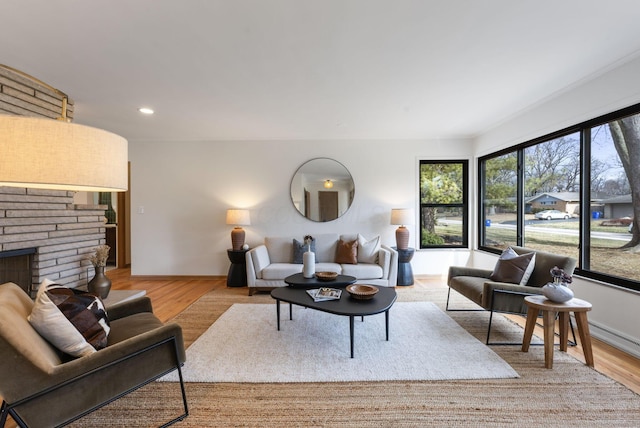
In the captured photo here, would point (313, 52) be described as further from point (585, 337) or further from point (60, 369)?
point (585, 337)

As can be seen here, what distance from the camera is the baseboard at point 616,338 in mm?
2342

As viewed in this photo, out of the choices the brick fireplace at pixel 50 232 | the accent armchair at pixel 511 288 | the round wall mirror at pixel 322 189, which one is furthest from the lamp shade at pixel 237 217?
the accent armchair at pixel 511 288

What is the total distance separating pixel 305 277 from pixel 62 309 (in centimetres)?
206

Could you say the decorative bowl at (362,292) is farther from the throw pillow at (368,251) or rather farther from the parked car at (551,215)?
the parked car at (551,215)

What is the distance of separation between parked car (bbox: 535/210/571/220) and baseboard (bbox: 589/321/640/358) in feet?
3.68

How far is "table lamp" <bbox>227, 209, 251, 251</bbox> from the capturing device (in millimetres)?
4418

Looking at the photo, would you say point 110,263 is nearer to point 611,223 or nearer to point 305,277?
point 305,277

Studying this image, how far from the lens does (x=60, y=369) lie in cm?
127

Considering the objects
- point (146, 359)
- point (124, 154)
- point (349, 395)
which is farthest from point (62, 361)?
point (349, 395)

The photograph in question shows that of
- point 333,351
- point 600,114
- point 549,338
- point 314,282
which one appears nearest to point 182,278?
point 314,282

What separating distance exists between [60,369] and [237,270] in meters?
3.15

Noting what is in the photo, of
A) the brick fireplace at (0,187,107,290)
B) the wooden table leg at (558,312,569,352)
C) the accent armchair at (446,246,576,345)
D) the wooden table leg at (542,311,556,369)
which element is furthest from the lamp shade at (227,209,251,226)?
the wooden table leg at (558,312,569,352)

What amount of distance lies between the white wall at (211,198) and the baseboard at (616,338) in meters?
2.87

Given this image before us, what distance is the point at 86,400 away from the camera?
4.42ft
